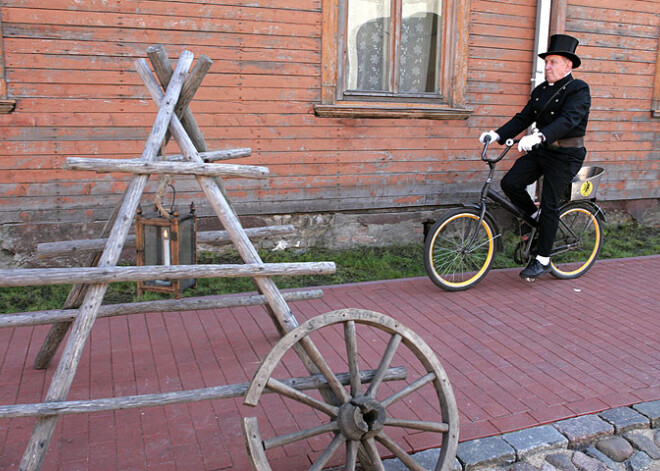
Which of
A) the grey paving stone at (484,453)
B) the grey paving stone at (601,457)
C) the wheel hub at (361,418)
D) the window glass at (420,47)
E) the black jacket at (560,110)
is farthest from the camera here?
the window glass at (420,47)

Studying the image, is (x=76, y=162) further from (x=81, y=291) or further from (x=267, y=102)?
(x=267, y=102)

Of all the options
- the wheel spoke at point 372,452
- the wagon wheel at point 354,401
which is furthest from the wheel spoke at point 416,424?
the wheel spoke at point 372,452

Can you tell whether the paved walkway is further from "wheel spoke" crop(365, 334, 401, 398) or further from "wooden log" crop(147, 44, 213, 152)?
"wooden log" crop(147, 44, 213, 152)

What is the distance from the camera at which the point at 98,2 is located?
548 cm

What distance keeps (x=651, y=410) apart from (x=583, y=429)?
527mm

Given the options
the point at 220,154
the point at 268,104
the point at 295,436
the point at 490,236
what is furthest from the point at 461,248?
the point at 295,436

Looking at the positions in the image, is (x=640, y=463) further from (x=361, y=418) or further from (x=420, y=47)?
(x=420, y=47)

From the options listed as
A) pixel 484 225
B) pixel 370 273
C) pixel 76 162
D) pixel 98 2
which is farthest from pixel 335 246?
pixel 76 162

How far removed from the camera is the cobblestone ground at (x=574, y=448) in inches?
118

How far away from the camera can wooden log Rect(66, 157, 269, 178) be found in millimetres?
2684

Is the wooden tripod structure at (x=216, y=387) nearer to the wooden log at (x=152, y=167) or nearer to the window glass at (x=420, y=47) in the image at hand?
the wooden log at (x=152, y=167)

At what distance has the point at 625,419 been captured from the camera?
11.1 feet

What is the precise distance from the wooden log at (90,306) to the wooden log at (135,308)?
1.52 feet

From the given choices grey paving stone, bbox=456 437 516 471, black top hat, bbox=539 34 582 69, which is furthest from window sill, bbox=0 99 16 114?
black top hat, bbox=539 34 582 69
